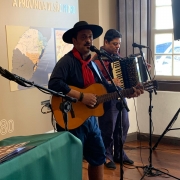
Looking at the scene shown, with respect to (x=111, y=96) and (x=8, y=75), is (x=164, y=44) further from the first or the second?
(x=8, y=75)

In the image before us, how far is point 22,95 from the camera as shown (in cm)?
259

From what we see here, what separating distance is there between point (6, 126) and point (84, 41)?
0.98 m

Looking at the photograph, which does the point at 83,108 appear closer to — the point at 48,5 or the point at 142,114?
the point at 48,5

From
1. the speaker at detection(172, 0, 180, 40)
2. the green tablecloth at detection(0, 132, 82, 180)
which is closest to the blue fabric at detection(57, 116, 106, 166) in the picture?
the green tablecloth at detection(0, 132, 82, 180)

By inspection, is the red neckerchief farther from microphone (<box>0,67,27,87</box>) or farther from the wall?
microphone (<box>0,67,27,87</box>)

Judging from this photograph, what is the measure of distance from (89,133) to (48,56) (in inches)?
41.2

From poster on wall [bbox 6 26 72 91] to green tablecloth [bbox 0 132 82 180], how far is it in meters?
1.23

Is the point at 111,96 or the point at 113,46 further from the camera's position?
the point at 113,46

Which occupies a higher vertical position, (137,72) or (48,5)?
(48,5)

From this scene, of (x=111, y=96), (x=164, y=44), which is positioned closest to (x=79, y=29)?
(x=111, y=96)

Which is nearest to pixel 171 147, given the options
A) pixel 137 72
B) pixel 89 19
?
pixel 137 72

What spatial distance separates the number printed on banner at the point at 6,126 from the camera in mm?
2424

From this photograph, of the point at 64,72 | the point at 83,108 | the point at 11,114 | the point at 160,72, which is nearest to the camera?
the point at 64,72

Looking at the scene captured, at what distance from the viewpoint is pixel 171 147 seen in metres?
3.63
